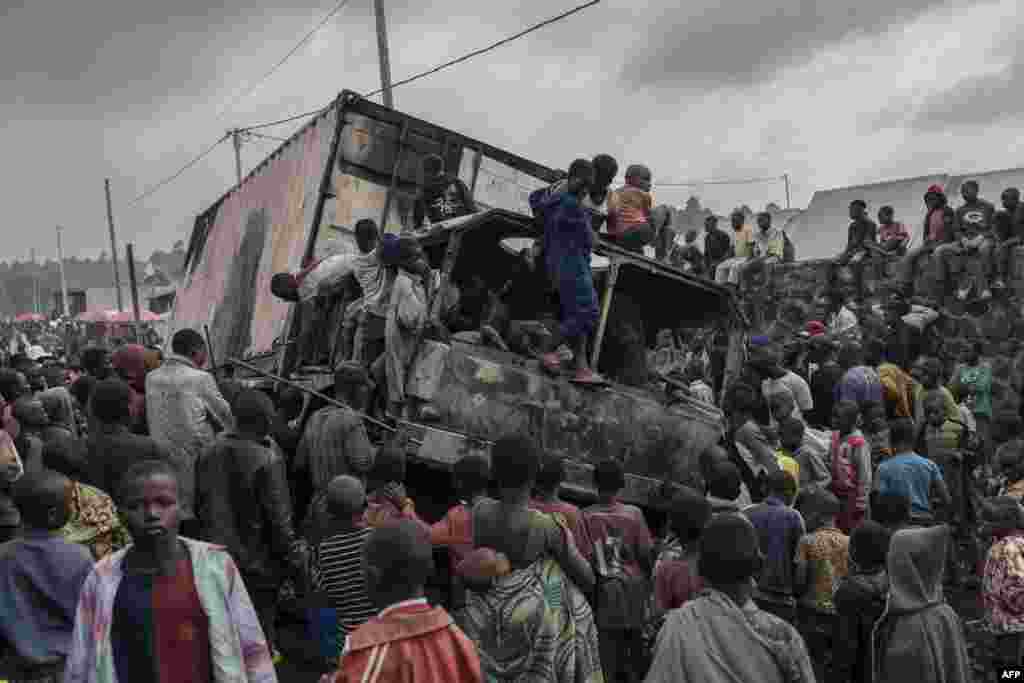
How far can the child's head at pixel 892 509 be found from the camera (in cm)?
551

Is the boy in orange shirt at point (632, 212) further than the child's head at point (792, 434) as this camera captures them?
Yes

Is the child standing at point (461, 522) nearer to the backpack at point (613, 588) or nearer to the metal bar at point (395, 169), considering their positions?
the backpack at point (613, 588)

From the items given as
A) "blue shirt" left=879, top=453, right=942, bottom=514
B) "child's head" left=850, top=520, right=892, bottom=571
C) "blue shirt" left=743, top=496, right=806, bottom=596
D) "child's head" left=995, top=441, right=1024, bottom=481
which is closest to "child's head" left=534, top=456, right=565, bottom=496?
"blue shirt" left=743, top=496, right=806, bottom=596

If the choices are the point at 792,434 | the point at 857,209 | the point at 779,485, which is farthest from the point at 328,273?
the point at 857,209

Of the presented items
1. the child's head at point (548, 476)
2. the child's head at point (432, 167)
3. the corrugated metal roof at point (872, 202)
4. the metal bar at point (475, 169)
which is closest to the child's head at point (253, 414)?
the child's head at point (548, 476)

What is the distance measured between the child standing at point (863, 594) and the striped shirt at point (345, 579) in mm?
2252

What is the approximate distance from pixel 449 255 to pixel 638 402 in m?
1.79

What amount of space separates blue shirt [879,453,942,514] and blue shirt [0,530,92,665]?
5045 millimetres

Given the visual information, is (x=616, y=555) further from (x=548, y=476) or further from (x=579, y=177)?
(x=579, y=177)

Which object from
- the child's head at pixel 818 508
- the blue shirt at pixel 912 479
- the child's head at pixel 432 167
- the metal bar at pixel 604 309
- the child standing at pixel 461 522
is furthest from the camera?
the child's head at pixel 432 167

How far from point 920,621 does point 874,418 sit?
4.70 metres

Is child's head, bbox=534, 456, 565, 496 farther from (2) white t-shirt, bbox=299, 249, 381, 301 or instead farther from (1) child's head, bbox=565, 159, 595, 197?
(2) white t-shirt, bbox=299, 249, 381, 301

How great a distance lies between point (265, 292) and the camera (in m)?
11.6

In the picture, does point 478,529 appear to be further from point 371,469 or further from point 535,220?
point 535,220
